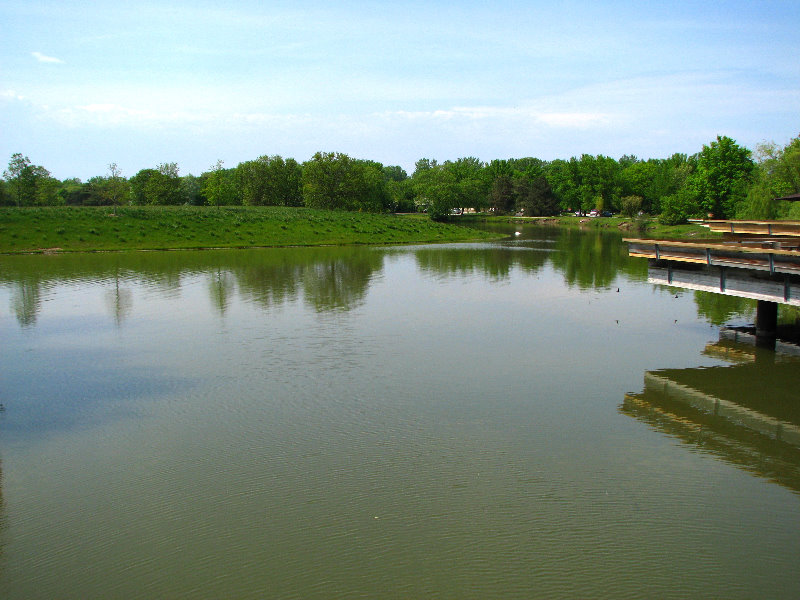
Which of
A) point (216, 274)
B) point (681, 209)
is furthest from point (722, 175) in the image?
point (216, 274)

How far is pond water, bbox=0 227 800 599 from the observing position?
339 inches

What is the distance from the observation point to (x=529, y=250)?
6069 cm

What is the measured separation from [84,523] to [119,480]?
142cm

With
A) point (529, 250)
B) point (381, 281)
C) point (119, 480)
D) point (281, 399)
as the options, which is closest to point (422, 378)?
point (281, 399)

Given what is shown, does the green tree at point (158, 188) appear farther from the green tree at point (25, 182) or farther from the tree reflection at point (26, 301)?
the tree reflection at point (26, 301)

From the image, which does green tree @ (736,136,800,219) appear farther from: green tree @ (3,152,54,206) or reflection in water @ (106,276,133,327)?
green tree @ (3,152,54,206)

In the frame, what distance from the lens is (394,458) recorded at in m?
12.0

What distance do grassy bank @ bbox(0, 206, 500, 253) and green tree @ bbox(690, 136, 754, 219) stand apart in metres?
31.4

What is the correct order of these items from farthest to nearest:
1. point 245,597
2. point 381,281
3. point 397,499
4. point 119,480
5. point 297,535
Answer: point 381,281, point 119,480, point 397,499, point 297,535, point 245,597

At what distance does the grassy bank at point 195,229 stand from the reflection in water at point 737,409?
161 feet

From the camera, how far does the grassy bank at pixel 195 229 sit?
56.4 meters

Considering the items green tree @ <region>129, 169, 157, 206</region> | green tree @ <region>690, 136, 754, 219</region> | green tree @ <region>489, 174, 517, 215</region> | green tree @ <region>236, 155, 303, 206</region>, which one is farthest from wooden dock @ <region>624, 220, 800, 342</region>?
green tree @ <region>489, 174, 517, 215</region>

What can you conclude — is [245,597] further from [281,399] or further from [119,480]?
[281,399]

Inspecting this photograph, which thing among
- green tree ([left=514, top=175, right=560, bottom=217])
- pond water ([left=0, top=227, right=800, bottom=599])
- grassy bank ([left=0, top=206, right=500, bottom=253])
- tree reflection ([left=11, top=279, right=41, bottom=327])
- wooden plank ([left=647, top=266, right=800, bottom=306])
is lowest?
pond water ([left=0, top=227, right=800, bottom=599])
